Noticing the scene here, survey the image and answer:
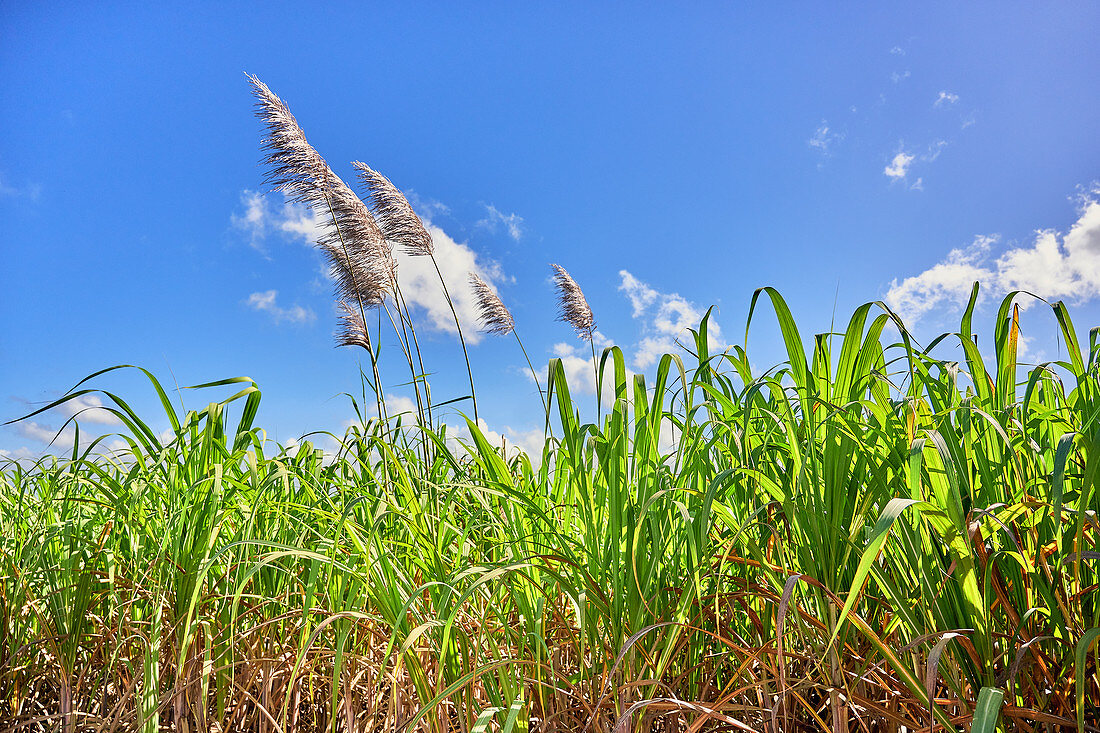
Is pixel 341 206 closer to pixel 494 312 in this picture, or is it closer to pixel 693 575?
pixel 494 312

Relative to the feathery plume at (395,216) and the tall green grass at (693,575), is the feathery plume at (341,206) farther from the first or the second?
the tall green grass at (693,575)

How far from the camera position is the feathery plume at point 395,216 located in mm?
4609

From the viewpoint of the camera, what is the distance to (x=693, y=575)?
92 cm

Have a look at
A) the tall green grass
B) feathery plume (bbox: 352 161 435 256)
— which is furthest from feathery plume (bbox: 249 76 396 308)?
the tall green grass

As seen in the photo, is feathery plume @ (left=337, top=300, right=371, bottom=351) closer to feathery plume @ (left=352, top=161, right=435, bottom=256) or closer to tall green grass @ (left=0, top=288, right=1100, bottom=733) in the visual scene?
feathery plume @ (left=352, top=161, right=435, bottom=256)

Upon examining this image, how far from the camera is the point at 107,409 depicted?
54.8 inches

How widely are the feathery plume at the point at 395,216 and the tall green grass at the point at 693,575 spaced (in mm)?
3180

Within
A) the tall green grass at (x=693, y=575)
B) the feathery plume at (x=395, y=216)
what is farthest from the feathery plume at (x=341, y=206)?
the tall green grass at (x=693, y=575)

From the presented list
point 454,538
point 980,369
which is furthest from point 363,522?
point 980,369

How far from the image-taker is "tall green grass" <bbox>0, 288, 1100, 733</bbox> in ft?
2.60

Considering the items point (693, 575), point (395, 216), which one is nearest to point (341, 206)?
point (395, 216)

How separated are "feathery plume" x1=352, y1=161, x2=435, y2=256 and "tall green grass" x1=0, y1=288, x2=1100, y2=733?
3180mm

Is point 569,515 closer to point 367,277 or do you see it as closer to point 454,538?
point 454,538

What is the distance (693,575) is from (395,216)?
425 cm
